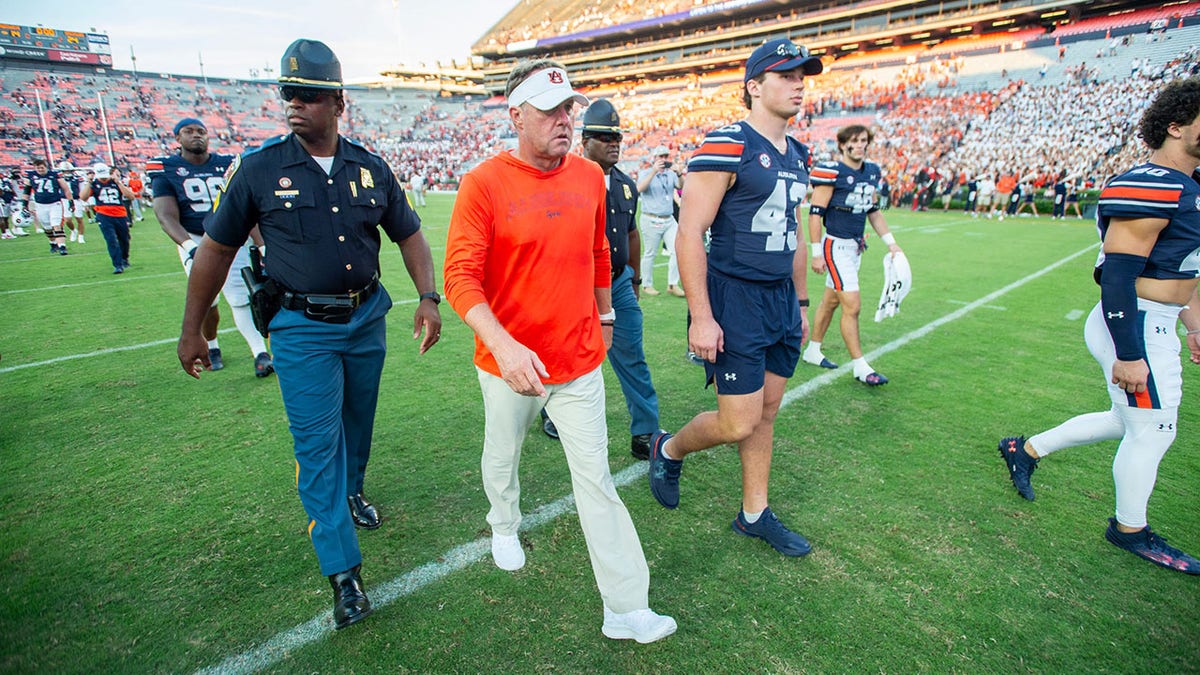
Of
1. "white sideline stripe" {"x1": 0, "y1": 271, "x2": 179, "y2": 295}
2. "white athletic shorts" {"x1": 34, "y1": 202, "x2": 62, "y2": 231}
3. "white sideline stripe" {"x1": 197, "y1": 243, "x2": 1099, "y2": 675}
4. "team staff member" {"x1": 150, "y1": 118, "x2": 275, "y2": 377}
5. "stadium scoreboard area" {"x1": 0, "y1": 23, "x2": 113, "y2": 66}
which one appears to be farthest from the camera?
"stadium scoreboard area" {"x1": 0, "y1": 23, "x2": 113, "y2": 66}

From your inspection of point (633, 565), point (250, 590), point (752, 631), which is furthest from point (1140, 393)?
point (250, 590)

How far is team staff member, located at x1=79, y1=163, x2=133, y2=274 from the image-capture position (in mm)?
10844

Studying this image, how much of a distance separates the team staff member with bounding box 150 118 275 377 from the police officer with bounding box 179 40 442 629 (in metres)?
2.95

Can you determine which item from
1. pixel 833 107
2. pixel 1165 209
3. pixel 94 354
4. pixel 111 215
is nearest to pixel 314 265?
pixel 1165 209

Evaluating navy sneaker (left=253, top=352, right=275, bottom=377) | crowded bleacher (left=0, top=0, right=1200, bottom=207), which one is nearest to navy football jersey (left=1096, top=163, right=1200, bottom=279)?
navy sneaker (left=253, top=352, right=275, bottom=377)

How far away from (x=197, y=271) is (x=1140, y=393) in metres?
4.46

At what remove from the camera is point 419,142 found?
2493 inches

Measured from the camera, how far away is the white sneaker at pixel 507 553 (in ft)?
9.33

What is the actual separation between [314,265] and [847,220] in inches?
189

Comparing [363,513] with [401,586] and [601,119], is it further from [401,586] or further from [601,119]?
[601,119]

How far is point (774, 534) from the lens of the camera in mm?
3084

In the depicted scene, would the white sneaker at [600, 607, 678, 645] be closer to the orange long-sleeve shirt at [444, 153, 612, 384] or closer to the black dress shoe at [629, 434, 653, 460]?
the orange long-sleeve shirt at [444, 153, 612, 384]

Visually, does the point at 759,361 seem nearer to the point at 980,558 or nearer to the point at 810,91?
the point at 980,558

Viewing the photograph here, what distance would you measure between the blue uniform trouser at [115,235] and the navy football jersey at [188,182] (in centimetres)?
704
